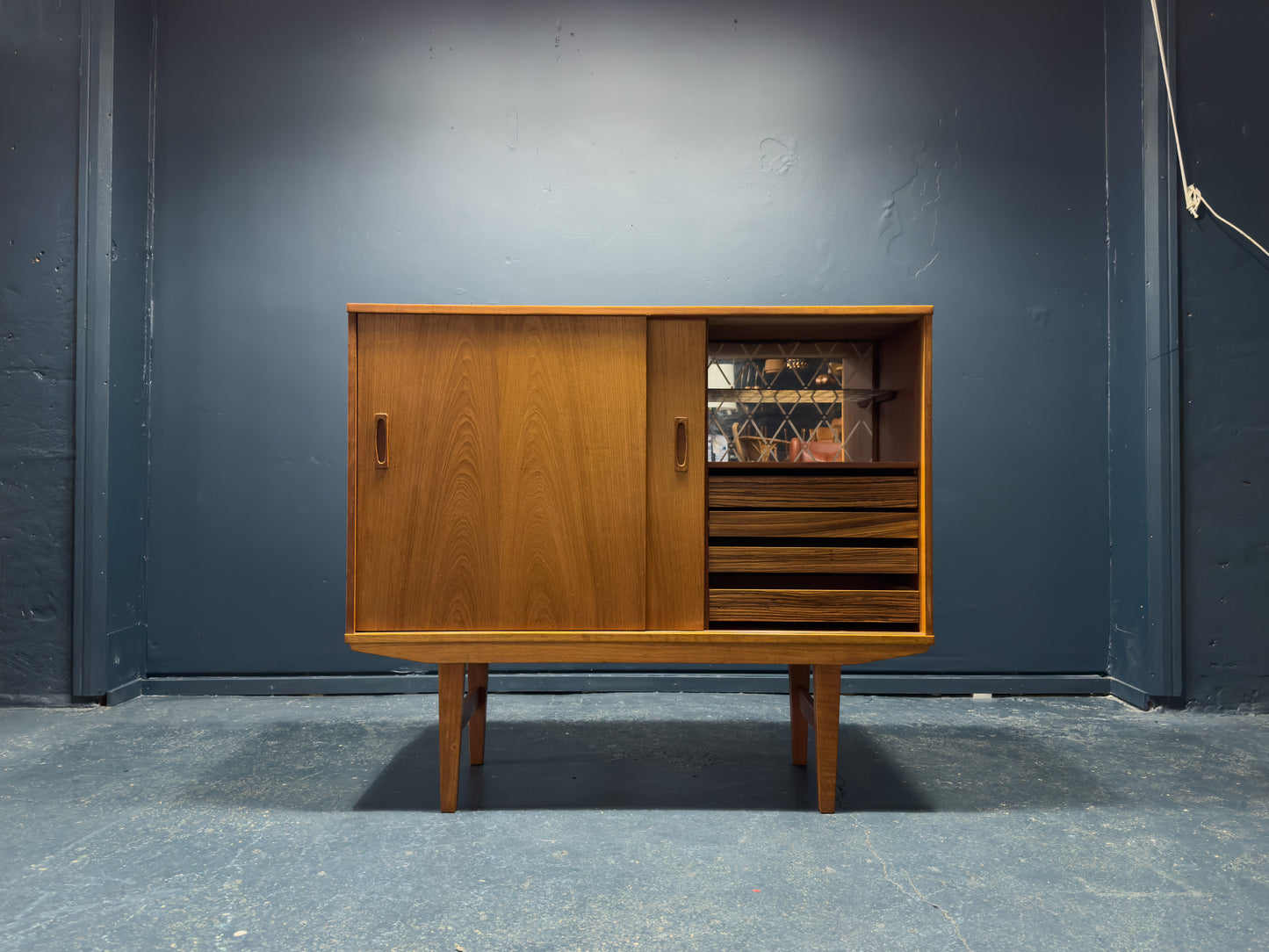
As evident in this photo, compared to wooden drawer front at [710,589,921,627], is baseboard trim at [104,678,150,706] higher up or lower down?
lower down

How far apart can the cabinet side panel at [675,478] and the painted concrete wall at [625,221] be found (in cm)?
105

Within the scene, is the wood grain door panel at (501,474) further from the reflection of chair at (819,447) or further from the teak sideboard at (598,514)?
the reflection of chair at (819,447)

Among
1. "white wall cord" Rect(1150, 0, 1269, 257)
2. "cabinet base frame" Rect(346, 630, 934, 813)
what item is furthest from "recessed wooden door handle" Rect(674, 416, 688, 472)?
"white wall cord" Rect(1150, 0, 1269, 257)

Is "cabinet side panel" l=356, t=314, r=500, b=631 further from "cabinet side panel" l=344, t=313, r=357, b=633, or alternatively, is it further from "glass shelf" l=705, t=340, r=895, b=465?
"glass shelf" l=705, t=340, r=895, b=465

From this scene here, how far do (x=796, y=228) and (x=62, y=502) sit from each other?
108 inches

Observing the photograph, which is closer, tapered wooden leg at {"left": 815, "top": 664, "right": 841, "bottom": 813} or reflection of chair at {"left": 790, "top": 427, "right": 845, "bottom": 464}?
tapered wooden leg at {"left": 815, "top": 664, "right": 841, "bottom": 813}

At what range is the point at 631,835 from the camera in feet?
5.05

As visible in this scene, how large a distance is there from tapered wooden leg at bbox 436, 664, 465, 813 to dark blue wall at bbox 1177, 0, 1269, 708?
2.38 meters

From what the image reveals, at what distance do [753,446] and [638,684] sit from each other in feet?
3.53

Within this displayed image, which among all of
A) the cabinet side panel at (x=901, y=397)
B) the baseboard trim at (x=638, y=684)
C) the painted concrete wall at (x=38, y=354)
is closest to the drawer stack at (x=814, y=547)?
the cabinet side panel at (x=901, y=397)

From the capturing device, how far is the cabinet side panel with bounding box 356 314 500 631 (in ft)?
5.32

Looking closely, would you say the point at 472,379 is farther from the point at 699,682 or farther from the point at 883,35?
the point at 883,35

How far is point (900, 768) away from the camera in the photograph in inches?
75.3

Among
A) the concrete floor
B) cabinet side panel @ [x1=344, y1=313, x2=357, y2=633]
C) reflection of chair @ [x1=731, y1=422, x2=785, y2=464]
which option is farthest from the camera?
reflection of chair @ [x1=731, y1=422, x2=785, y2=464]
